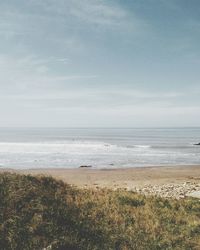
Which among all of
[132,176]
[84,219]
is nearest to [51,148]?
[132,176]

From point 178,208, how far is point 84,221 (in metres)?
5.29

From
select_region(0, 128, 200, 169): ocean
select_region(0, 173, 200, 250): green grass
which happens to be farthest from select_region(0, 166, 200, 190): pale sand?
select_region(0, 173, 200, 250): green grass

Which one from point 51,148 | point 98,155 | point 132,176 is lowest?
point 132,176

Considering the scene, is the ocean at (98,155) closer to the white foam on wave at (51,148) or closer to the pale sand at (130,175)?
the white foam on wave at (51,148)

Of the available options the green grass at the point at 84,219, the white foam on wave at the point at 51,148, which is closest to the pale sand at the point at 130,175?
the green grass at the point at 84,219

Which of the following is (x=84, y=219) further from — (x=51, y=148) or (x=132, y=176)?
(x=51, y=148)

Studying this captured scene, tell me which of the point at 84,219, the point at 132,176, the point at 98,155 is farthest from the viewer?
the point at 98,155

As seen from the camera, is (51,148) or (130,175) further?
(51,148)

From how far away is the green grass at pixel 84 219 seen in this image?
1058cm

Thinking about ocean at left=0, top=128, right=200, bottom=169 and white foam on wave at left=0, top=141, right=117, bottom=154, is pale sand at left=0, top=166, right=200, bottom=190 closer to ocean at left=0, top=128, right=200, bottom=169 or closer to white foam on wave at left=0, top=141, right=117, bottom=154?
ocean at left=0, top=128, right=200, bottom=169

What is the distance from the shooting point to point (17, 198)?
41.9 feet

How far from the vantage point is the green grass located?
1058 centimetres

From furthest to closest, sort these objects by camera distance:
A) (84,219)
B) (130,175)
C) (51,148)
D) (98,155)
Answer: (51,148) → (98,155) → (130,175) → (84,219)

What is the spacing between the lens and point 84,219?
12453 mm
